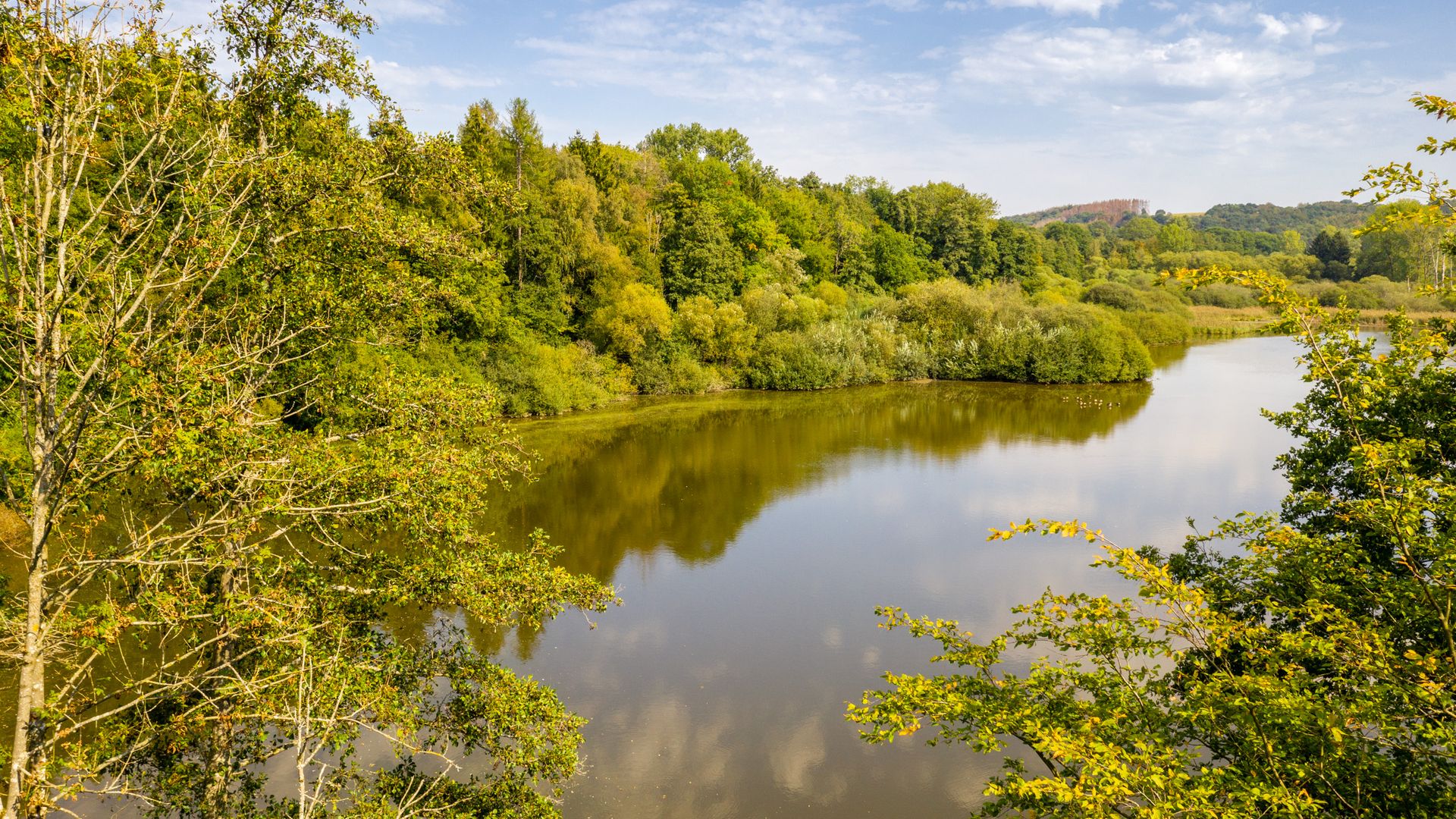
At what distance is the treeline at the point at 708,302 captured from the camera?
3228cm

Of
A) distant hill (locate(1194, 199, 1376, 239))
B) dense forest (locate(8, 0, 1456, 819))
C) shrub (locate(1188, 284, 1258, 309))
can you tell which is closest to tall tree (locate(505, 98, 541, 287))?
dense forest (locate(8, 0, 1456, 819))

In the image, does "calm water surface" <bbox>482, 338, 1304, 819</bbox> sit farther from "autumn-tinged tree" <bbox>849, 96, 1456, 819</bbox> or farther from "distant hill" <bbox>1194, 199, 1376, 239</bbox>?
"distant hill" <bbox>1194, 199, 1376, 239</bbox>

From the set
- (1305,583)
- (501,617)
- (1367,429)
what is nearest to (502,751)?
(501,617)

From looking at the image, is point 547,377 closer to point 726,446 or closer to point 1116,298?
point 726,446

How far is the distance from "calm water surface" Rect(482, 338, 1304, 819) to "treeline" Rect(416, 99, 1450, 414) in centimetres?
367

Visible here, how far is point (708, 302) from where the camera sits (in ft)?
129

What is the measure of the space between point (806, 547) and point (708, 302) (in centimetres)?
2301

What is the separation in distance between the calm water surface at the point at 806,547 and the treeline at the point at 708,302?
12.1 feet

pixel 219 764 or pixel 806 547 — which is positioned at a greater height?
pixel 219 764

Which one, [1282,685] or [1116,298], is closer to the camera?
[1282,685]

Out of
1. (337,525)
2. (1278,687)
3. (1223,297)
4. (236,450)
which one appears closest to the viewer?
(1278,687)

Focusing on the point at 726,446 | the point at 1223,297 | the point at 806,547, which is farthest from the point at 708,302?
the point at 1223,297

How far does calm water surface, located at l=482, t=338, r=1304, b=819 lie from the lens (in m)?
10.2

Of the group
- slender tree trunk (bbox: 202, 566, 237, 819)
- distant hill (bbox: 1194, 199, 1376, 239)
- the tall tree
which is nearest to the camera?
slender tree trunk (bbox: 202, 566, 237, 819)
